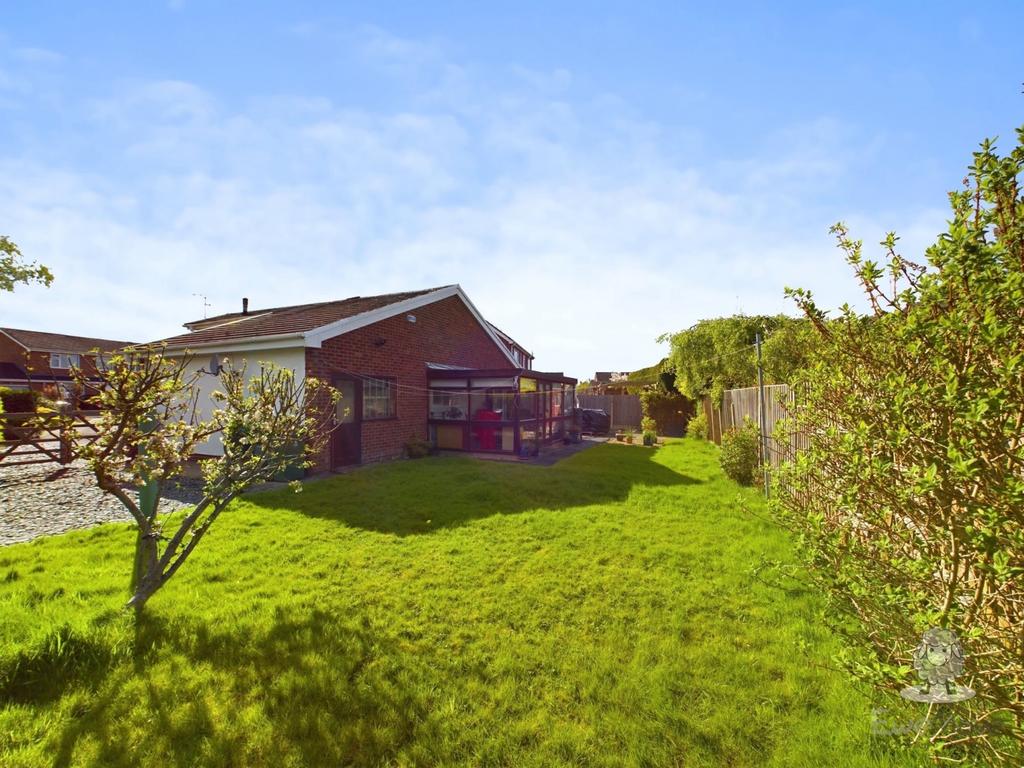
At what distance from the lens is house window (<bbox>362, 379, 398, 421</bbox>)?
37.3 feet

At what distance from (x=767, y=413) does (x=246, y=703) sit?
28.6 feet

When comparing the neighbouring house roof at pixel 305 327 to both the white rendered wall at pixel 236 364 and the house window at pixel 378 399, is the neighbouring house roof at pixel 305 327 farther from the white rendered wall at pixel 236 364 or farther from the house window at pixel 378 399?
the house window at pixel 378 399

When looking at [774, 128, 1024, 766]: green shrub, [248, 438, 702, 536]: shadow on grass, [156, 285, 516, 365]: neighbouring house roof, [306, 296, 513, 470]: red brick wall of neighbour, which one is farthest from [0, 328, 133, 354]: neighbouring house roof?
[774, 128, 1024, 766]: green shrub

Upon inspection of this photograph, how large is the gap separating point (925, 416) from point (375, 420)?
11.2m

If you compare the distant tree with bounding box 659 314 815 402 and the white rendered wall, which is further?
the distant tree with bounding box 659 314 815 402

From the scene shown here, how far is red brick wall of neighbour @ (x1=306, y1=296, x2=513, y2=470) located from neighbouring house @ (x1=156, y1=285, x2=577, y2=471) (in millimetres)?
29

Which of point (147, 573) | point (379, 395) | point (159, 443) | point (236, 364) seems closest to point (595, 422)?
point (379, 395)

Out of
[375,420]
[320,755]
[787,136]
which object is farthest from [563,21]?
[375,420]

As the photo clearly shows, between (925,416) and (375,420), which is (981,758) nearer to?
(925,416)

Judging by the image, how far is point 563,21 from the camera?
5887 mm

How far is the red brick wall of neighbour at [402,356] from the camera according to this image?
10.6 meters

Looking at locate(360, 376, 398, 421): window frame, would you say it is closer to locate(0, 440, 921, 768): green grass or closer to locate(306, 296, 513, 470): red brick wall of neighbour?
locate(306, 296, 513, 470): red brick wall of neighbour

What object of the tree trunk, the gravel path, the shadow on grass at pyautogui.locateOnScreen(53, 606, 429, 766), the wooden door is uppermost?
the wooden door

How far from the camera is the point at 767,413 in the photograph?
325 inches
